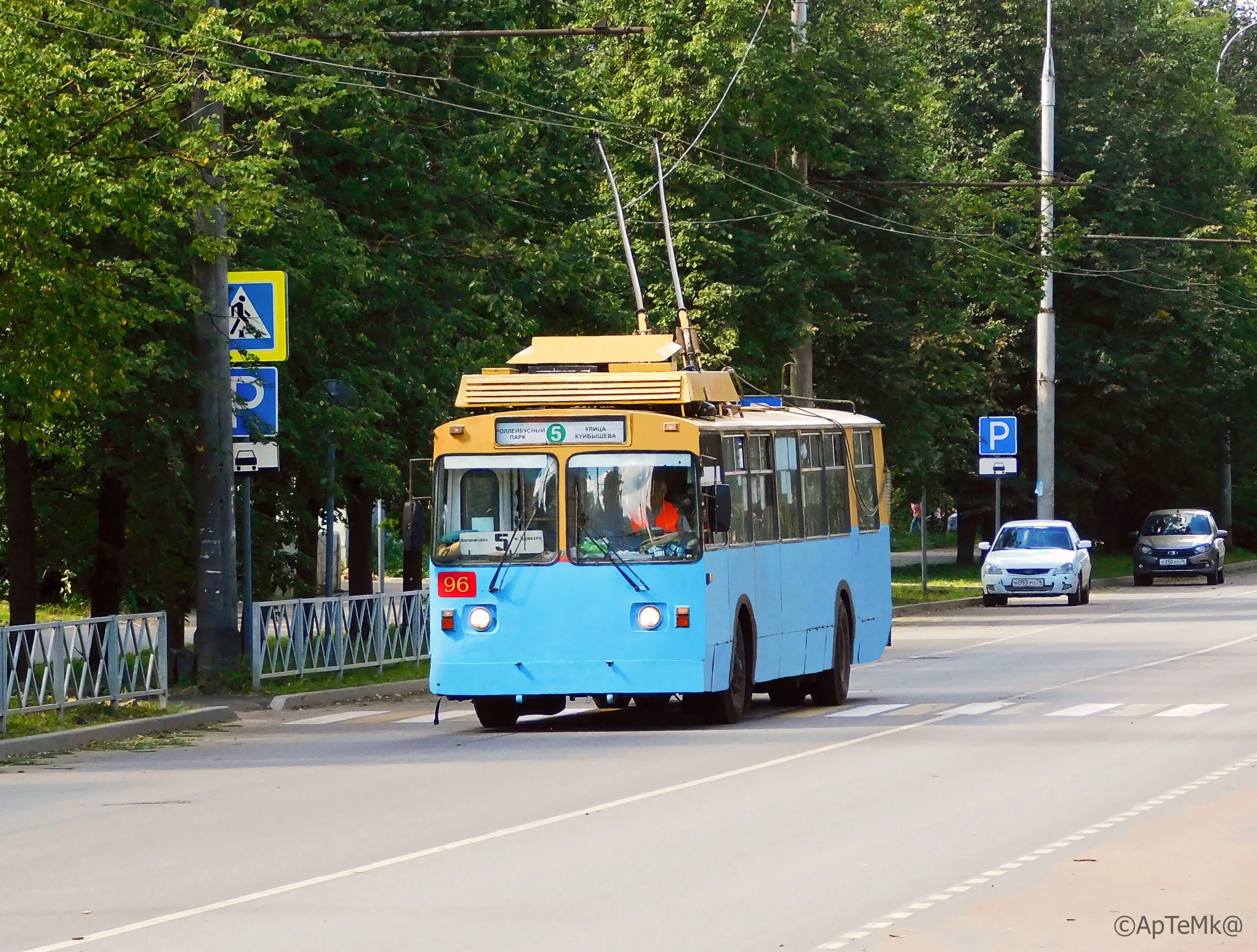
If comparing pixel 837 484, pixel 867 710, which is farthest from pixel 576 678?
pixel 837 484

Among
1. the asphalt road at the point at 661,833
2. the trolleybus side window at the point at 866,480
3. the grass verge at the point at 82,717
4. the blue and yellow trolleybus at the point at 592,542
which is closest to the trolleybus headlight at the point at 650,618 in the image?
the blue and yellow trolleybus at the point at 592,542

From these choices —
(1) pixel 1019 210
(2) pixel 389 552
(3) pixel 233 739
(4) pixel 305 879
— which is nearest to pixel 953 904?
(4) pixel 305 879

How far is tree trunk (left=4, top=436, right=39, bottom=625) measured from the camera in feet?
78.9

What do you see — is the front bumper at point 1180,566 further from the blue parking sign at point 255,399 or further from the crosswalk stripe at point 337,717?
the crosswalk stripe at point 337,717

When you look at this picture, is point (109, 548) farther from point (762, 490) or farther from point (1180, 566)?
point (1180, 566)

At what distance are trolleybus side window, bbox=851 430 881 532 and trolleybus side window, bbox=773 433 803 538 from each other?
6.71 ft

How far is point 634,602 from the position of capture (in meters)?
18.2

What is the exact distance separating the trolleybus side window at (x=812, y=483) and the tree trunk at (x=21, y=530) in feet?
27.2

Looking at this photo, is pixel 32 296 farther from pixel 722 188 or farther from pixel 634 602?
pixel 722 188

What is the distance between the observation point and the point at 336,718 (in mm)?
21062

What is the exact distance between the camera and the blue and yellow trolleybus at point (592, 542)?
1814 centimetres

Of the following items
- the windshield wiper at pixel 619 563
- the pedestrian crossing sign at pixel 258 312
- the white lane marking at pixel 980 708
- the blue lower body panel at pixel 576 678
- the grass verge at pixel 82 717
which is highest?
the pedestrian crossing sign at pixel 258 312

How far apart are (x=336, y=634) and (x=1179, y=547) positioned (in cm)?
3403

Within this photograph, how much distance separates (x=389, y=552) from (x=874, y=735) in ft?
172
